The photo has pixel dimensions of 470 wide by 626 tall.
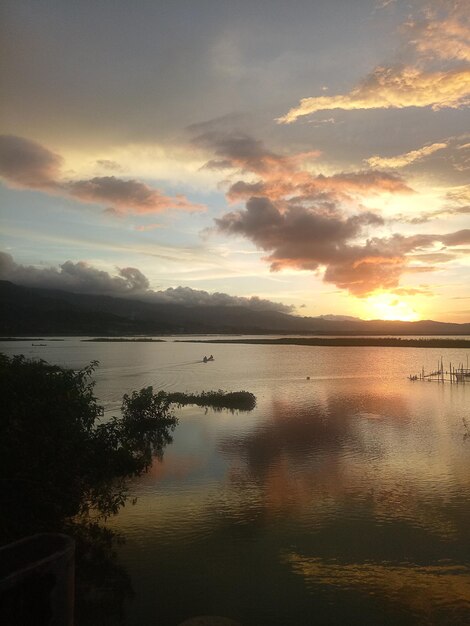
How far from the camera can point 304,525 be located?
75.2ft

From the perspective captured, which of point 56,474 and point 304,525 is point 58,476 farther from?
point 304,525

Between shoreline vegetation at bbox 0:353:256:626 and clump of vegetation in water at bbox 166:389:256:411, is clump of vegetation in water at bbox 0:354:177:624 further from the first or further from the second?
clump of vegetation in water at bbox 166:389:256:411

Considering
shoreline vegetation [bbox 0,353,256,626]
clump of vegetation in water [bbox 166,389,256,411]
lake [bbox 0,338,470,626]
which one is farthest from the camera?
clump of vegetation in water [bbox 166,389,256,411]

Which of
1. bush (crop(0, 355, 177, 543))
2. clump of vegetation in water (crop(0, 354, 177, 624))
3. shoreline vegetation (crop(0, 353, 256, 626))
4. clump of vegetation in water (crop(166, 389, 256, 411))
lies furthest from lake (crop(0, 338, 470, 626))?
clump of vegetation in water (crop(166, 389, 256, 411))

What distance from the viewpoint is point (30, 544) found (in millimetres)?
8047

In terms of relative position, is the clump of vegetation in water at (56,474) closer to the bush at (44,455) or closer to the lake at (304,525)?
the bush at (44,455)

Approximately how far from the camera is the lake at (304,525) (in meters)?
16.6

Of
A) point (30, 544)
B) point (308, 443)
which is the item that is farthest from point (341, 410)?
point (30, 544)

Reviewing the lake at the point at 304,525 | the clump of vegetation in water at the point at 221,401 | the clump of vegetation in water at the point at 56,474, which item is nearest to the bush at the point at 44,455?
the clump of vegetation in water at the point at 56,474

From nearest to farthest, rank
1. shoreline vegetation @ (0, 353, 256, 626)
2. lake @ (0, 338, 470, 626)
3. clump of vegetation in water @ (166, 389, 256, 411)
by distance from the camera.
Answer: shoreline vegetation @ (0, 353, 256, 626) → lake @ (0, 338, 470, 626) → clump of vegetation in water @ (166, 389, 256, 411)

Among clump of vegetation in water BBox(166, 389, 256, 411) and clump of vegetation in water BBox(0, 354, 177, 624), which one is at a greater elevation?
clump of vegetation in water BBox(0, 354, 177, 624)

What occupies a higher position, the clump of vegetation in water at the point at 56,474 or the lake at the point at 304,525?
the clump of vegetation in water at the point at 56,474

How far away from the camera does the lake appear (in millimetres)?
16625

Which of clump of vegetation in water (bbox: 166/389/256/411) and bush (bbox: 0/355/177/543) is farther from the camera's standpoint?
clump of vegetation in water (bbox: 166/389/256/411)
